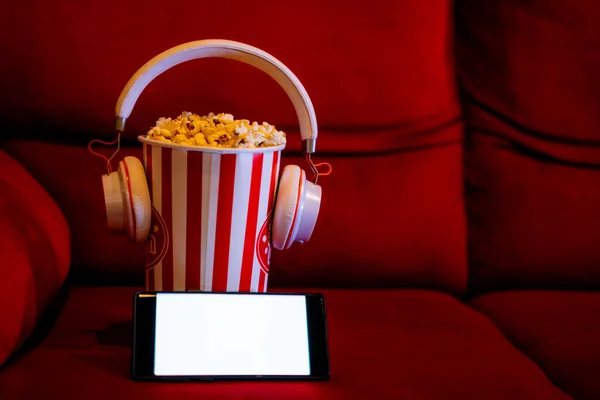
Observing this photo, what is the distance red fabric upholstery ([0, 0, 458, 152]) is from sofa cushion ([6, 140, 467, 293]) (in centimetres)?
5

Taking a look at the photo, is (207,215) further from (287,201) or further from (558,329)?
(558,329)

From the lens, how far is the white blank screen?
0.80m

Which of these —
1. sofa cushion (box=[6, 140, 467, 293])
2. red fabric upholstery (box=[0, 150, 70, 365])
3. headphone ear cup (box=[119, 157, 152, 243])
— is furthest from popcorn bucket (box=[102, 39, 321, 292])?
sofa cushion (box=[6, 140, 467, 293])

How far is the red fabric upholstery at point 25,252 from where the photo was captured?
2.55ft

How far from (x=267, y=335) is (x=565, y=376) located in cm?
41

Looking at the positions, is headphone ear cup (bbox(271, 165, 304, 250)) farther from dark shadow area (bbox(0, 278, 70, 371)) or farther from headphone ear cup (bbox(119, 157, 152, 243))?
dark shadow area (bbox(0, 278, 70, 371))

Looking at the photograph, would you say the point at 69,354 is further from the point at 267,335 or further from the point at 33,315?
the point at 267,335

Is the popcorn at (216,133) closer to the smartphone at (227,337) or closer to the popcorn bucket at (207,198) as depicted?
the popcorn bucket at (207,198)

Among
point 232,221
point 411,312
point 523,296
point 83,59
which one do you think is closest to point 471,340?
point 411,312

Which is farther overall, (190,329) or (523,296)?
(523,296)

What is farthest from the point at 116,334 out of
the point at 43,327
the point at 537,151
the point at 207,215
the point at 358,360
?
the point at 537,151

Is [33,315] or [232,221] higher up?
[232,221]

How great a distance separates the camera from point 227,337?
2.69 feet

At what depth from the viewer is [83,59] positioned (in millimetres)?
1083
